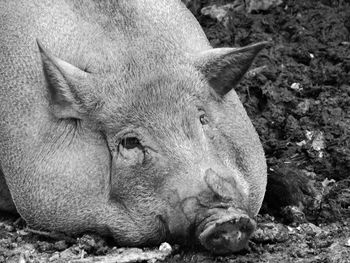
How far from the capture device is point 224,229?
260 inches

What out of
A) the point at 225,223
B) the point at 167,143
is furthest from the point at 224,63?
the point at 225,223

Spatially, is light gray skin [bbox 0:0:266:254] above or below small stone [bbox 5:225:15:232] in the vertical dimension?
above

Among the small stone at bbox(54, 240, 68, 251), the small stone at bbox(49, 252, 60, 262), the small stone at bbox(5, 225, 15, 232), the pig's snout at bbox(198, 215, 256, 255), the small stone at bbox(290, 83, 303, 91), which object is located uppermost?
the small stone at bbox(290, 83, 303, 91)

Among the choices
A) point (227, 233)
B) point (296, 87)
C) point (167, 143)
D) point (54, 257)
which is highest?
point (167, 143)

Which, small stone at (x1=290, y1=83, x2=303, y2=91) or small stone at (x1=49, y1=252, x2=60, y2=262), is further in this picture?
small stone at (x1=290, y1=83, x2=303, y2=91)

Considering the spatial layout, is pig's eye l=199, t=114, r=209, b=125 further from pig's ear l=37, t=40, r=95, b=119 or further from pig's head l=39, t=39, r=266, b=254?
pig's ear l=37, t=40, r=95, b=119

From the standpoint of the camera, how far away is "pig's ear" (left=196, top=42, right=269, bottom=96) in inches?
283

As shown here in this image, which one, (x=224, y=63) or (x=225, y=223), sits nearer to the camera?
(x=225, y=223)

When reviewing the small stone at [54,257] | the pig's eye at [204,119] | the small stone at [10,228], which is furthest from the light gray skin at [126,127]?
the small stone at [10,228]

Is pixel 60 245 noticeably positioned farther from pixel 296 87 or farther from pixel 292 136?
pixel 296 87

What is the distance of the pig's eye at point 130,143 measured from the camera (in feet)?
23.0

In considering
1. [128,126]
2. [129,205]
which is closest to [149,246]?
[129,205]

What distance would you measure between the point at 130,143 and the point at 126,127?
0.32 ft

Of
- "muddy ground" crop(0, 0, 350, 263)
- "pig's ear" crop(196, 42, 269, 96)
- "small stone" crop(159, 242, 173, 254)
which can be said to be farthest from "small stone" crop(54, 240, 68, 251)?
"pig's ear" crop(196, 42, 269, 96)
